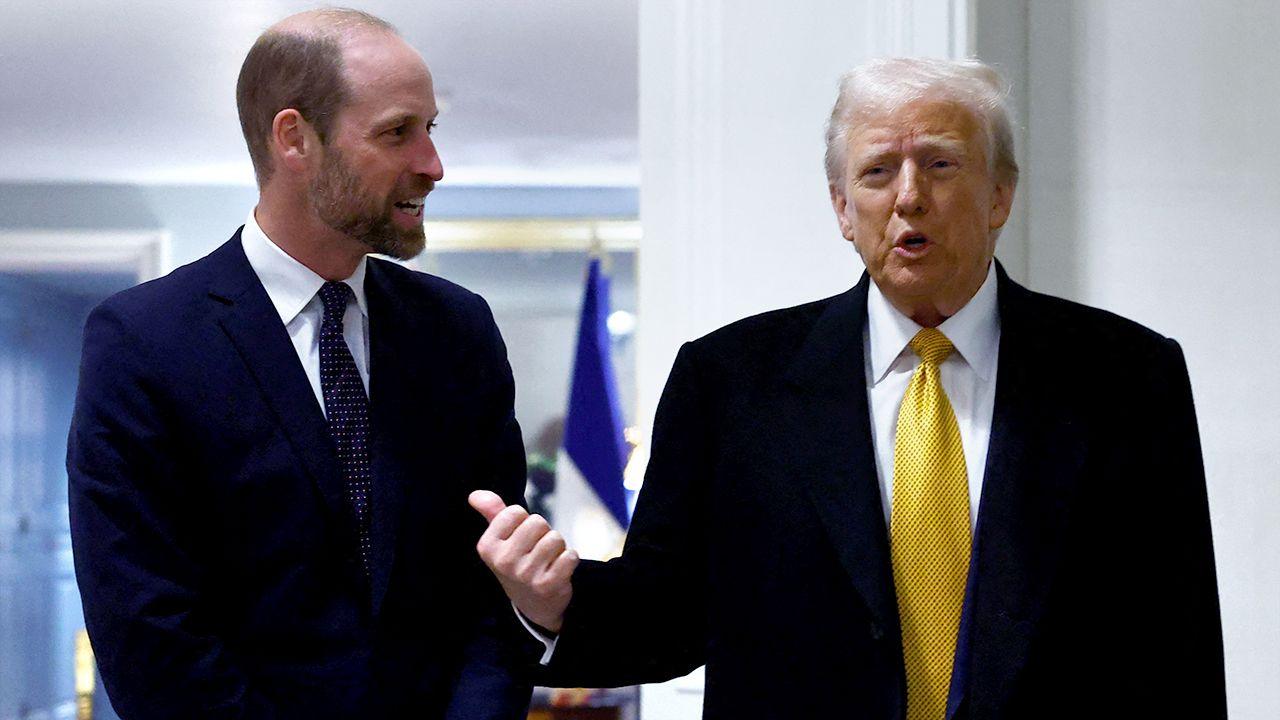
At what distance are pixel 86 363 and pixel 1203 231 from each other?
168 cm

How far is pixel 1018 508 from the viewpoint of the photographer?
52.4 inches

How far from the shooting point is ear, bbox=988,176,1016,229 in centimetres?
146

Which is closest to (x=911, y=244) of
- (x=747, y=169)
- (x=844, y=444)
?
(x=844, y=444)

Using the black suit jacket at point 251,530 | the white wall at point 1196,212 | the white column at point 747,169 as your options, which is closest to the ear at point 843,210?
the black suit jacket at point 251,530

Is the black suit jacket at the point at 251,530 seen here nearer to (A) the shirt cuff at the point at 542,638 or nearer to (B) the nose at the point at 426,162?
(A) the shirt cuff at the point at 542,638

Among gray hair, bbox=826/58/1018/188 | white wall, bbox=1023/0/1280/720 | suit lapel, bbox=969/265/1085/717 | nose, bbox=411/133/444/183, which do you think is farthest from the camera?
white wall, bbox=1023/0/1280/720

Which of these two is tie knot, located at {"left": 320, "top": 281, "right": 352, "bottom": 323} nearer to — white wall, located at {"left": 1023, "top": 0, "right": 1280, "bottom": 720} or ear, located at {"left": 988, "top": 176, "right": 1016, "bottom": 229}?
ear, located at {"left": 988, "top": 176, "right": 1016, "bottom": 229}

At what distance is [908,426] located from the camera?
138cm

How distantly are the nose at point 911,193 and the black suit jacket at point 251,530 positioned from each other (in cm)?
51

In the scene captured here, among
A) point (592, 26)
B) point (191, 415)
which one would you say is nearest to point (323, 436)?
point (191, 415)

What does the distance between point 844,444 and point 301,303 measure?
55cm

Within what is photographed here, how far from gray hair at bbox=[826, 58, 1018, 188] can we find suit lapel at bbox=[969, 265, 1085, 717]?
189 mm

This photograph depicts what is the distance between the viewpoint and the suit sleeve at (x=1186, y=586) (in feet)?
4.36

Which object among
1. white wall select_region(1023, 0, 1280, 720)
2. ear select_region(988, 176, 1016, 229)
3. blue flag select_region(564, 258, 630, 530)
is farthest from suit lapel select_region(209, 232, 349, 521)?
blue flag select_region(564, 258, 630, 530)
